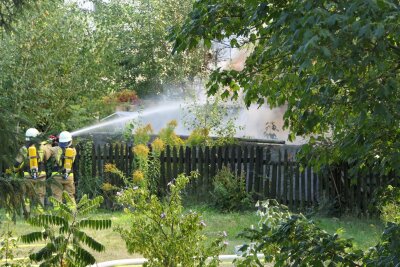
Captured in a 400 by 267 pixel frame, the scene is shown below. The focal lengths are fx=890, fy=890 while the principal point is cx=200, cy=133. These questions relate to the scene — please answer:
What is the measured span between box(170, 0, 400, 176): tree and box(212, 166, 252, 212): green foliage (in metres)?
9.42

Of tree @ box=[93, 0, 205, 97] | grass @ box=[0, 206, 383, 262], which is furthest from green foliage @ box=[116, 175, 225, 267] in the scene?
tree @ box=[93, 0, 205, 97]

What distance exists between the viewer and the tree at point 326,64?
4711 millimetres

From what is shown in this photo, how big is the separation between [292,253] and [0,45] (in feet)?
46.8

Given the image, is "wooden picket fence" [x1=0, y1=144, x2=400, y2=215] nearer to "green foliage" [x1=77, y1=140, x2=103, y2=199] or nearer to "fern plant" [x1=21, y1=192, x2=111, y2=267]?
"green foliage" [x1=77, y1=140, x2=103, y2=199]

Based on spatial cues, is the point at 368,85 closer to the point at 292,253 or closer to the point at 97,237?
the point at 292,253

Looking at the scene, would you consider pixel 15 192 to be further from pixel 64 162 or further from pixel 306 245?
pixel 64 162

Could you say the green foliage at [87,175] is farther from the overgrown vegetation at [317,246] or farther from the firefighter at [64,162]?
the overgrown vegetation at [317,246]

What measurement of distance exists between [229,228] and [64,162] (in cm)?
361

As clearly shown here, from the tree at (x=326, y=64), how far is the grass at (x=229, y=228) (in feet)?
20.4

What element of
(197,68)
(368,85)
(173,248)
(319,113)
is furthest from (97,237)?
(197,68)

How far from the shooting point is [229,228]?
15.1m

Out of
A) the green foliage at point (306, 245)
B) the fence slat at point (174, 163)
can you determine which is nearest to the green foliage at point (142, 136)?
the fence slat at point (174, 163)

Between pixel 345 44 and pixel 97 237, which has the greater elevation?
pixel 345 44

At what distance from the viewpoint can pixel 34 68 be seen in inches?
786
